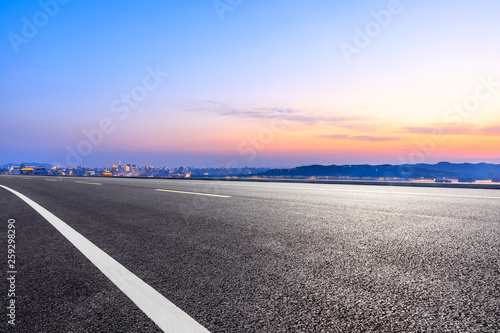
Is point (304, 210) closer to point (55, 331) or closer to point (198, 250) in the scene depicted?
point (198, 250)

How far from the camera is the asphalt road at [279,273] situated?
204 cm

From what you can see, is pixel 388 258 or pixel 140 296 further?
pixel 388 258

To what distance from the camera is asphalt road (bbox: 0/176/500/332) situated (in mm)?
2041

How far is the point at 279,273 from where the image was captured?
2.90 metres

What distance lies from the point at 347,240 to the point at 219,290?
206cm

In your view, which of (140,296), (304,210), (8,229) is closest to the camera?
(140,296)

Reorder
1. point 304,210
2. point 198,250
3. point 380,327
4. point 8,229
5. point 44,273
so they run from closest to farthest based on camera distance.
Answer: point 380,327
point 44,273
point 198,250
point 8,229
point 304,210

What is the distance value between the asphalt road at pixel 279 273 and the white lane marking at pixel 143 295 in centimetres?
5

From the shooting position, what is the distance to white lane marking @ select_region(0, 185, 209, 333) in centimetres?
197

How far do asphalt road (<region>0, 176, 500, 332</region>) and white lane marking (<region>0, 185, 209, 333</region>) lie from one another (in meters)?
0.05

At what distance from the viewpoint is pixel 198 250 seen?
3834 mm

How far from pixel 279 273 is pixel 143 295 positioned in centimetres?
109

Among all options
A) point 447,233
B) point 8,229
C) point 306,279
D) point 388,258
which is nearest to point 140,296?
point 306,279

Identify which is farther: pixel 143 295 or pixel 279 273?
pixel 279 273
